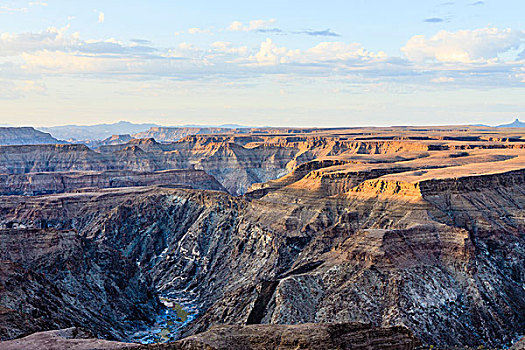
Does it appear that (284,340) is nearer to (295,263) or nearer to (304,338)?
(304,338)

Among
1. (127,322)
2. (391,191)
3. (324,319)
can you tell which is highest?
(391,191)

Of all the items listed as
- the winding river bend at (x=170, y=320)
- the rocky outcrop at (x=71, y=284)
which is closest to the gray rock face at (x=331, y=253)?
the winding river bend at (x=170, y=320)

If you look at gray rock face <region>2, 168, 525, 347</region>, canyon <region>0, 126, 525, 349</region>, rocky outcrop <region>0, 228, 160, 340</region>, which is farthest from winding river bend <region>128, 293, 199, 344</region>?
gray rock face <region>2, 168, 525, 347</region>

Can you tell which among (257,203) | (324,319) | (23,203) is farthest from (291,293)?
(23,203)

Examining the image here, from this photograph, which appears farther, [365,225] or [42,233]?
[365,225]

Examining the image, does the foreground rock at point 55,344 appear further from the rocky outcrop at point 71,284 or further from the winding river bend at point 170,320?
the winding river bend at point 170,320

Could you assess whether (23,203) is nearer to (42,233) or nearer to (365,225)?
(42,233)

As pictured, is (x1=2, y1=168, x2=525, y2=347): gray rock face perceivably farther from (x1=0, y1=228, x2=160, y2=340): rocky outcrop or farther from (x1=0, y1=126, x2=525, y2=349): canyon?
(x1=0, y1=228, x2=160, y2=340): rocky outcrop
